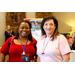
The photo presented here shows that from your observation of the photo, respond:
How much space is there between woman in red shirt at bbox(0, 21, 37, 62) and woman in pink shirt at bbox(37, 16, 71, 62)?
0.15 meters

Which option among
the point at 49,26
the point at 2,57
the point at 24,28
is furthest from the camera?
the point at 2,57

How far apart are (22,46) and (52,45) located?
34 cm

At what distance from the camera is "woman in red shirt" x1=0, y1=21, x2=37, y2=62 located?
83 cm

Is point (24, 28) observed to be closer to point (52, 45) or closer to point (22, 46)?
point (22, 46)

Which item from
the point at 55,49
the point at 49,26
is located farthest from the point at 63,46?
the point at 49,26

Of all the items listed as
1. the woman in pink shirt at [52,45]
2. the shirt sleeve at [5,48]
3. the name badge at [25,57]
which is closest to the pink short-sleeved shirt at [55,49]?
the woman in pink shirt at [52,45]

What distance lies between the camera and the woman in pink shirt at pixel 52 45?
731mm

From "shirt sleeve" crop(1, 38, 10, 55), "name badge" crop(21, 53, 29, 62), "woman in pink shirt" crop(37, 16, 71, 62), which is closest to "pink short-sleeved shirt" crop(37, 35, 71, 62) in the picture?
"woman in pink shirt" crop(37, 16, 71, 62)

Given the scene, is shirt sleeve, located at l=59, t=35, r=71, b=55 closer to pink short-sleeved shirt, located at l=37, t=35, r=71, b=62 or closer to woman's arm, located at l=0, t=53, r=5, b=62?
pink short-sleeved shirt, located at l=37, t=35, r=71, b=62

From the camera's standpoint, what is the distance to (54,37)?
0.76 meters

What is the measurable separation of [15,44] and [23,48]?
109 millimetres

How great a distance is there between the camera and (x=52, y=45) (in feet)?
2.43
